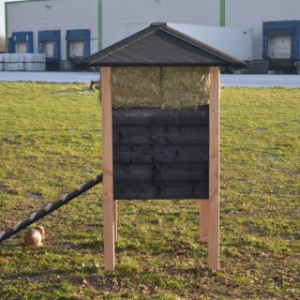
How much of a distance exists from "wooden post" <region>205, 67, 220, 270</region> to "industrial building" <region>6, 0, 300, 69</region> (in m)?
40.7

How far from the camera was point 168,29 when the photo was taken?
5562mm

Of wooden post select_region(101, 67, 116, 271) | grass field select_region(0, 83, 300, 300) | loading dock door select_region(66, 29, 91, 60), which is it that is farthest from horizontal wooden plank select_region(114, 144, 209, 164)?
loading dock door select_region(66, 29, 91, 60)

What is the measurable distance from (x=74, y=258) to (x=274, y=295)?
1741mm

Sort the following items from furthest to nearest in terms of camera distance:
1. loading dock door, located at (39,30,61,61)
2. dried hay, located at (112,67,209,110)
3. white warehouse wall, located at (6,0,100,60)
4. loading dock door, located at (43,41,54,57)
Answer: loading dock door, located at (43,41,54,57) → loading dock door, located at (39,30,61,61) → white warehouse wall, located at (6,0,100,60) → dried hay, located at (112,67,209,110)

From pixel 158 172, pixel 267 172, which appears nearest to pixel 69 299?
pixel 158 172

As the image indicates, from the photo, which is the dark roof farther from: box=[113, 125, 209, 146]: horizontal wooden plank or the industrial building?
the industrial building

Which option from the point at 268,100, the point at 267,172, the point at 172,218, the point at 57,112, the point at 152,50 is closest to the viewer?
the point at 152,50

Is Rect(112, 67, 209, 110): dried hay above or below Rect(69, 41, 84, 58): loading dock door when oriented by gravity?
below

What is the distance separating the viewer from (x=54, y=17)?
64250 millimetres

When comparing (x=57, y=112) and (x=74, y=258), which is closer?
(x=74, y=258)

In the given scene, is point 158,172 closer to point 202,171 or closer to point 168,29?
point 202,171

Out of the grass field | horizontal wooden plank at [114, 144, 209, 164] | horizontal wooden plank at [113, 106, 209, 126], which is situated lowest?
the grass field

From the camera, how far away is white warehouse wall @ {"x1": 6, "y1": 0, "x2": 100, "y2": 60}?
60594 mm

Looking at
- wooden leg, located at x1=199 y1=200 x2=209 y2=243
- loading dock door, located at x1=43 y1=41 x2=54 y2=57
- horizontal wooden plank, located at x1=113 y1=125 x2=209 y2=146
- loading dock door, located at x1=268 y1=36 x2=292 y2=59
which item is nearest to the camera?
horizontal wooden plank, located at x1=113 y1=125 x2=209 y2=146
